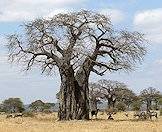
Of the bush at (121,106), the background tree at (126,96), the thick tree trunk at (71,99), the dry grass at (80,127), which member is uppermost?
the background tree at (126,96)

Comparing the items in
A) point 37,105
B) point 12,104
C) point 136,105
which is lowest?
point 136,105

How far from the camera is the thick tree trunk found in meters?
39.7

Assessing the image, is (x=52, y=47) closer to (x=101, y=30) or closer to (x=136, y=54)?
(x=101, y=30)

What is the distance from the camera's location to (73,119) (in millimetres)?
39344

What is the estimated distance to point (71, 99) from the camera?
4012cm

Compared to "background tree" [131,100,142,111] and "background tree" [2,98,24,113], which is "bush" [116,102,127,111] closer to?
"background tree" [131,100,142,111]

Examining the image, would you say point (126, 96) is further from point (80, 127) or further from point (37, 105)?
point (80, 127)

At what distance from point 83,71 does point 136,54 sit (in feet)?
14.7

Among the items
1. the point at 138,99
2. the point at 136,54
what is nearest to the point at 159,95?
the point at 138,99

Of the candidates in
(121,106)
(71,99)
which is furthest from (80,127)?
(121,106)

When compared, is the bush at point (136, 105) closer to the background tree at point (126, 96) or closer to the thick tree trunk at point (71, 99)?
the background tree at point (126, 96)

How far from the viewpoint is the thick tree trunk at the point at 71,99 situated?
39688mm

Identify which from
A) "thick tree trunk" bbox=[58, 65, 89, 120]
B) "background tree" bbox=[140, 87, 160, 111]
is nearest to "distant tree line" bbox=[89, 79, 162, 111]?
"background tree" bbox=[140, 87, 160, 111]

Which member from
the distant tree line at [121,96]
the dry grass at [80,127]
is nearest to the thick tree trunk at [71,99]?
the dry grass at [80,127]
